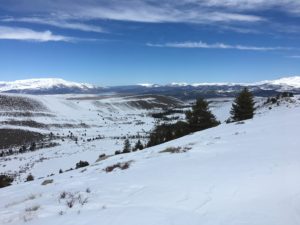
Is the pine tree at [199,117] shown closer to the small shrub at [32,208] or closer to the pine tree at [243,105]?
the pine tree at [243,105]

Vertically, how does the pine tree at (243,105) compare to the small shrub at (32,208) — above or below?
above

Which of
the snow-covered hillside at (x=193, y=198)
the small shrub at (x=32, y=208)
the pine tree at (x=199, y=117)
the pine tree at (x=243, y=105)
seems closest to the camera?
the snow-covered hillside at (x=193, y=198)

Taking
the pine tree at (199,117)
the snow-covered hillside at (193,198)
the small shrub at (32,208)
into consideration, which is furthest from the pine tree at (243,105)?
the small shrub at (32,208)

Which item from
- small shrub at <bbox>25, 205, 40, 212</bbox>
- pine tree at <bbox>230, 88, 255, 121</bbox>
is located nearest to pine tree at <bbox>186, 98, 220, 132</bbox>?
pine tree at <bbox>230, 88, 255, 121</bbox>

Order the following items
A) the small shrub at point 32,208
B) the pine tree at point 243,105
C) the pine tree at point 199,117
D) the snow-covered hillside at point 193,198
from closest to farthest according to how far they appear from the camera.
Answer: the snow-covered hillside at point 193,198 → the small shrub at point 32,208 → the pine tree at point 243,105 → the pine tree at point 199,117

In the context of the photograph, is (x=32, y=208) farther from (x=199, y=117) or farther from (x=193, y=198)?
(x=199, y=117)

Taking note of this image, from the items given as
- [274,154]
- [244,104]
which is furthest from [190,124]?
[274,154]

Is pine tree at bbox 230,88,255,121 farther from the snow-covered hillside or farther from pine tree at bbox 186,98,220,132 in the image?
the snow-covered hillside

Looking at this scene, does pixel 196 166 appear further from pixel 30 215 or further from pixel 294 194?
pixel 30 215

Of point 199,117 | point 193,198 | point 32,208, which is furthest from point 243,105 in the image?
point 32,208

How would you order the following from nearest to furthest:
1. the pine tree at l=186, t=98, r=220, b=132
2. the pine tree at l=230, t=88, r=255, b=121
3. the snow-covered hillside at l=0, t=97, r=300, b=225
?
the snow-covered hillside at l=0, t=97, r=300, b=225
the pine tree at l=230, t=88, r=255, b=121
the pine tree at l=186, t=98, r=220, b=132

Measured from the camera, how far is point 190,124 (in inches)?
2223

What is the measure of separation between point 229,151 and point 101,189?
8198 millimetres

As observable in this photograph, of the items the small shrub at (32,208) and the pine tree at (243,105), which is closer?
the small shrub at (32,208)
